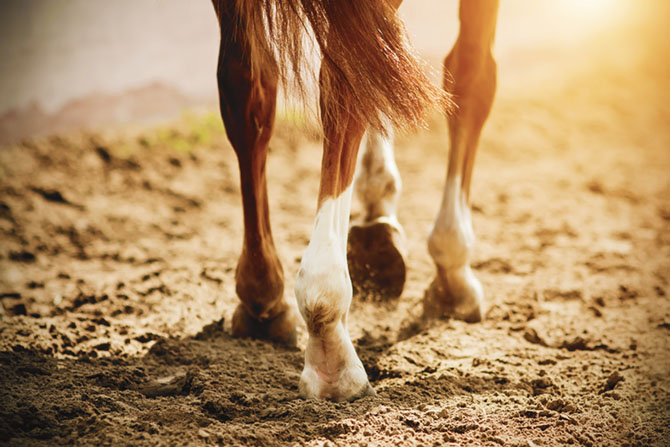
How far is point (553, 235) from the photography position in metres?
3.40

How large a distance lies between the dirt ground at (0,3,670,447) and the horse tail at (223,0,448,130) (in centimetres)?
16

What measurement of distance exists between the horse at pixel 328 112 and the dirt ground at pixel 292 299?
109 millimetres

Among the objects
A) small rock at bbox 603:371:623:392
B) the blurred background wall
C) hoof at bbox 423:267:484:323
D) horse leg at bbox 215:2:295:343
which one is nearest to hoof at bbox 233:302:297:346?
horse leg at bbox 215:2:295:343

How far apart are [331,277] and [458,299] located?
90 centimetres

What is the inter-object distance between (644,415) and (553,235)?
186 centimetres

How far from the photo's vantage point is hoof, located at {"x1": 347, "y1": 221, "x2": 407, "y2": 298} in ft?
7.80

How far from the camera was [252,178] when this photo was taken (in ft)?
6.45

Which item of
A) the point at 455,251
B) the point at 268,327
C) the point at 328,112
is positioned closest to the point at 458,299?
the point at 455,251

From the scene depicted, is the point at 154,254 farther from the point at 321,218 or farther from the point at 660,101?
the point at 660,101

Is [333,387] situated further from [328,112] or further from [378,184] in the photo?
[378,184]

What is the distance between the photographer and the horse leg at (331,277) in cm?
159

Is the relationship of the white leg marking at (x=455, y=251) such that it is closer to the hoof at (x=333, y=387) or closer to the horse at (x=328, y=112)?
the horse at (x=328, y=112)

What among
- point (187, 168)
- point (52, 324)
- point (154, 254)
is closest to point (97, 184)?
point (187, 168)

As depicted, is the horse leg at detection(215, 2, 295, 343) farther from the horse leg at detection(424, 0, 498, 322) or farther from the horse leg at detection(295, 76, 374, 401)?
the horse leg at detection(424, 0, 498, 322)
